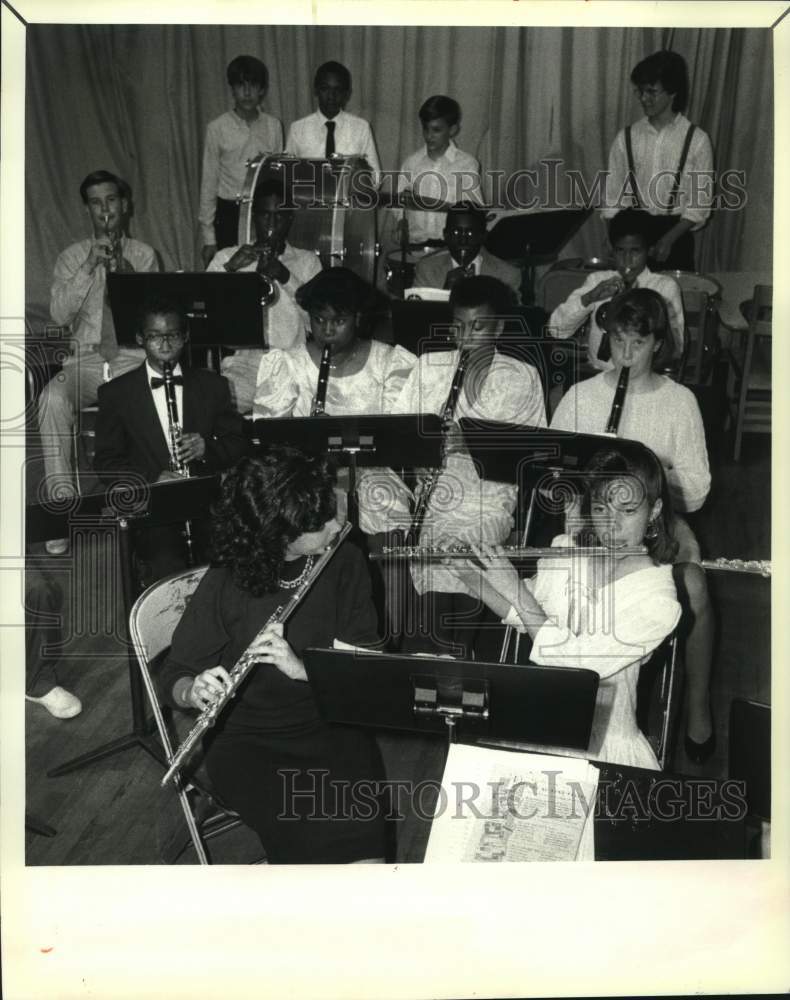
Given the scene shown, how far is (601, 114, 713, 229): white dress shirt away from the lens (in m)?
2.77

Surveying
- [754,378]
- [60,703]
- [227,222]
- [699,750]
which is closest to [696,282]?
[754,378]

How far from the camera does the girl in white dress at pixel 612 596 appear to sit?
2.21 meters

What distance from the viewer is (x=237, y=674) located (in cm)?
203

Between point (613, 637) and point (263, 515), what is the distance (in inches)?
31.8

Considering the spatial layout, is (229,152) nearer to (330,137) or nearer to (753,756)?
(330,137)

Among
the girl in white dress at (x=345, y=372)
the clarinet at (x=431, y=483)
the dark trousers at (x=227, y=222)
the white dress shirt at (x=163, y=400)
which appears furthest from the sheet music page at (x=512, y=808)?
the dark trousers at (x=227, y=222)

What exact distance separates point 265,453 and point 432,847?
919 millimetres

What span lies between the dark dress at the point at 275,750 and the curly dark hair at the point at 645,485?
0.73 m

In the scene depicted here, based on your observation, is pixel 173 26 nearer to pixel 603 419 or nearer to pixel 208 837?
pixel 603 419

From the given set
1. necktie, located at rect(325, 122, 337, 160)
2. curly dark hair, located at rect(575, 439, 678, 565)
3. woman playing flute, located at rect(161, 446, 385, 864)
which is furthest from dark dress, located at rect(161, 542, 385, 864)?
necktie, located at rect(325, 122, 337, 160)

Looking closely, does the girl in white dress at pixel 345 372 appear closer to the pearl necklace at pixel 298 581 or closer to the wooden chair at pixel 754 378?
the pearl necklace at pixel 298 581

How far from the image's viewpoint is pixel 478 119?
3227mm

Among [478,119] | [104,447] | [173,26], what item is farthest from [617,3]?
[104,447]

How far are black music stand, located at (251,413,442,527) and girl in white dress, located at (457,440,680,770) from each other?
42 centimetres
